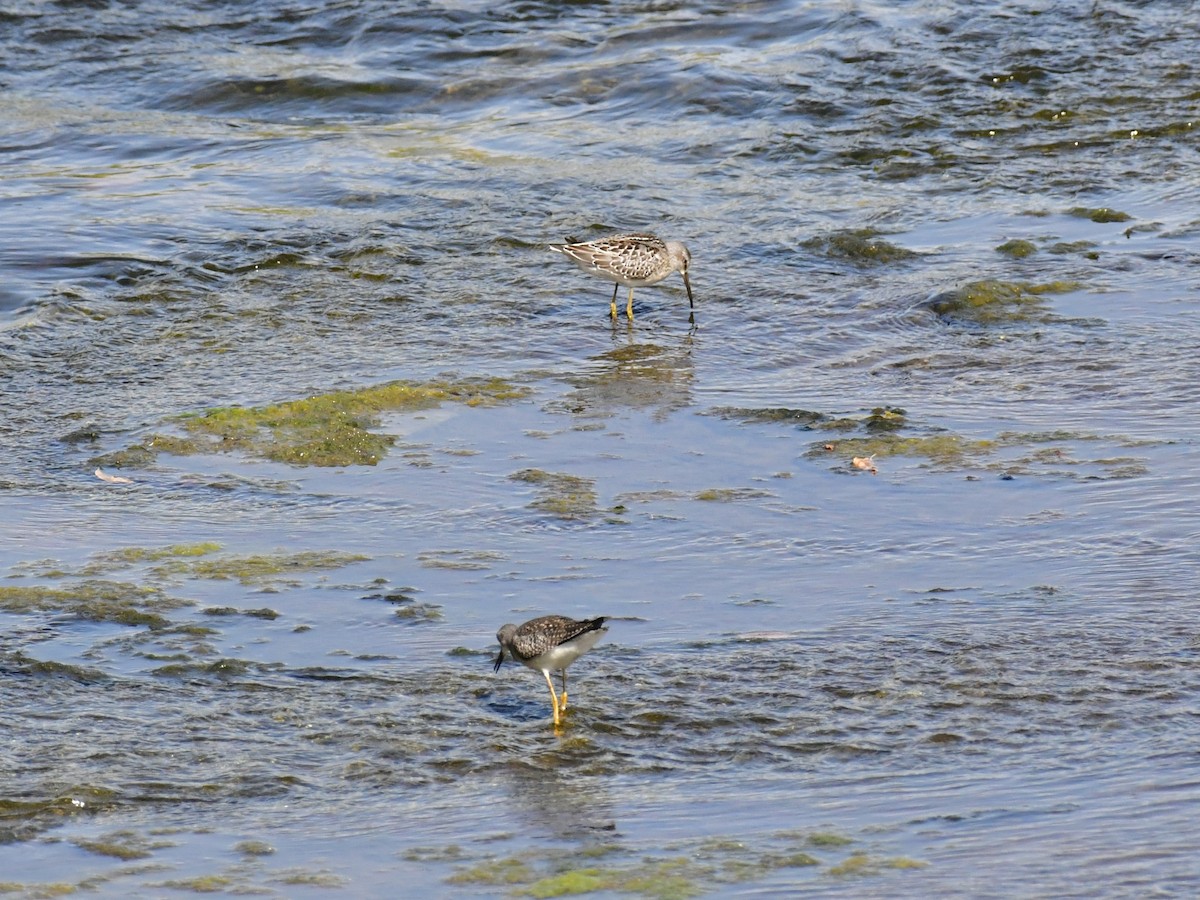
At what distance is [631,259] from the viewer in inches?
404

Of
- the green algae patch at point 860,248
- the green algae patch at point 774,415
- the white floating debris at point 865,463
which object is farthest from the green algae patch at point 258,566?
the green algae patch at point 860,248

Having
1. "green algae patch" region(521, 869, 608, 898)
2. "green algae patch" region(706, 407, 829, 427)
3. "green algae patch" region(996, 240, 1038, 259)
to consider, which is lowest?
"green algae patch" region(521, 869, 608, 898)

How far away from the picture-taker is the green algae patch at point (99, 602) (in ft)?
20.9

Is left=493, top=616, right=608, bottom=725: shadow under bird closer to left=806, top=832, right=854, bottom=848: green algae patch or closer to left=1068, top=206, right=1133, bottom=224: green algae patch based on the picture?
left=806, top=832, right=854, bottom=848: green algae patch

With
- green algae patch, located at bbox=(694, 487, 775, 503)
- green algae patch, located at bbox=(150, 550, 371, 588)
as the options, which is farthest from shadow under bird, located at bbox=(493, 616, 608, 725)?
green algae patch, located at bbox=(694, 487, 775, 503)

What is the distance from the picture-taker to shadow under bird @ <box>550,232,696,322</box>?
10.3m

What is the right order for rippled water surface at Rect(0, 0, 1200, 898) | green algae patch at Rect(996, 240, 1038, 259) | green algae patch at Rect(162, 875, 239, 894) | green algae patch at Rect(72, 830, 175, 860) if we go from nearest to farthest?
1. green algae patch at Rect(162, 875, 239, 894)
2. green algae patch at Rect(72, 830, 175, 860)
3. rippled water surface at Rect(0, 0, 1200, 898)
4. green algae patch at Rect(996, 240, 1038, 259)

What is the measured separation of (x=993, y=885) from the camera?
4.59 meters

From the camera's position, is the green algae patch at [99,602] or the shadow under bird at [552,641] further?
the green algae patch at [99,602]

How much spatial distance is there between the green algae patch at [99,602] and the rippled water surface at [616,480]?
22 millimetres

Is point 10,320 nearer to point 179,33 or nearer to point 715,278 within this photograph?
point 715,278

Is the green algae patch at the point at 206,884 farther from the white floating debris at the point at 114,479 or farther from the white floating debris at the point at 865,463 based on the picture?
the white floating debris at the point at 865,463

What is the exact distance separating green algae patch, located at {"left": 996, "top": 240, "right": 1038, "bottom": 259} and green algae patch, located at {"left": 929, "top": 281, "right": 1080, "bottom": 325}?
0.53 meters

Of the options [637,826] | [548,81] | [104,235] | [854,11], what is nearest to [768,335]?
[104,235]
